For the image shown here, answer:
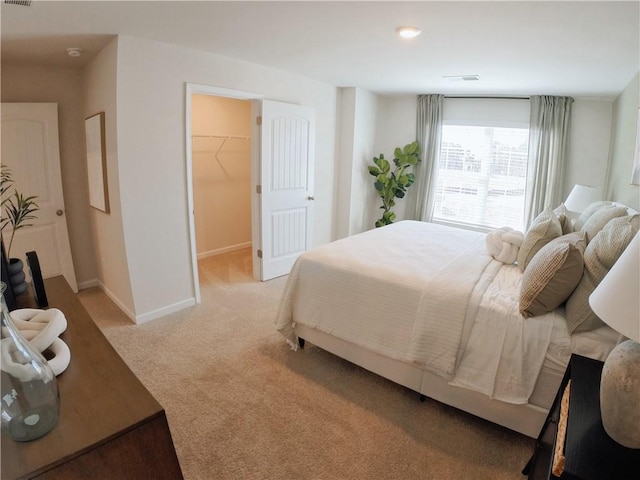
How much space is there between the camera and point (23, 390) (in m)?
0.86

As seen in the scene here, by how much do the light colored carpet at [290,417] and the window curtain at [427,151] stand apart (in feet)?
10.1

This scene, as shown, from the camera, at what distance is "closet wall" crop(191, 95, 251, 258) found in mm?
4680

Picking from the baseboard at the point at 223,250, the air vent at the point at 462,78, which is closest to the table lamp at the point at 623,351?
the air vent at the point at 462,78

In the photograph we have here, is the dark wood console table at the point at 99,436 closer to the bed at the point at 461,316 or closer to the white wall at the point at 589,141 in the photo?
the bed at the point at 461,316

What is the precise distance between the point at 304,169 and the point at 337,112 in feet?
3.36

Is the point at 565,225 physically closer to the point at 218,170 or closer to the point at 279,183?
the point at 279,183

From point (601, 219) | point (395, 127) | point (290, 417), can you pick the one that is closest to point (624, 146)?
point (601, 219)

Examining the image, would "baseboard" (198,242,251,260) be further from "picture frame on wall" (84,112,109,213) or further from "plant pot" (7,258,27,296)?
"plant pot" (7,258,27,296)

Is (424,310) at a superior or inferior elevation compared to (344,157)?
inferior

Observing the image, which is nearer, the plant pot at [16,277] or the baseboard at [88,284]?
the plant pot at [16,277]

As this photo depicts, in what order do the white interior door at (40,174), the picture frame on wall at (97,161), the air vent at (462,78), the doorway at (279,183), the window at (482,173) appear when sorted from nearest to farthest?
the picture frame on wall at (97,161), the white interior door at (40,174), the air vent at (462,78), the doorway at (279,183), the window at (482,173)

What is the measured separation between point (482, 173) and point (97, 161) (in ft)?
14.7

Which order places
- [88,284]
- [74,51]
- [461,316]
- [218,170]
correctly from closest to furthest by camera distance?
[461,316] < [74,51] < [88,284] < [218,170]

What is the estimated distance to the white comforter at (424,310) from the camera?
1809mm
